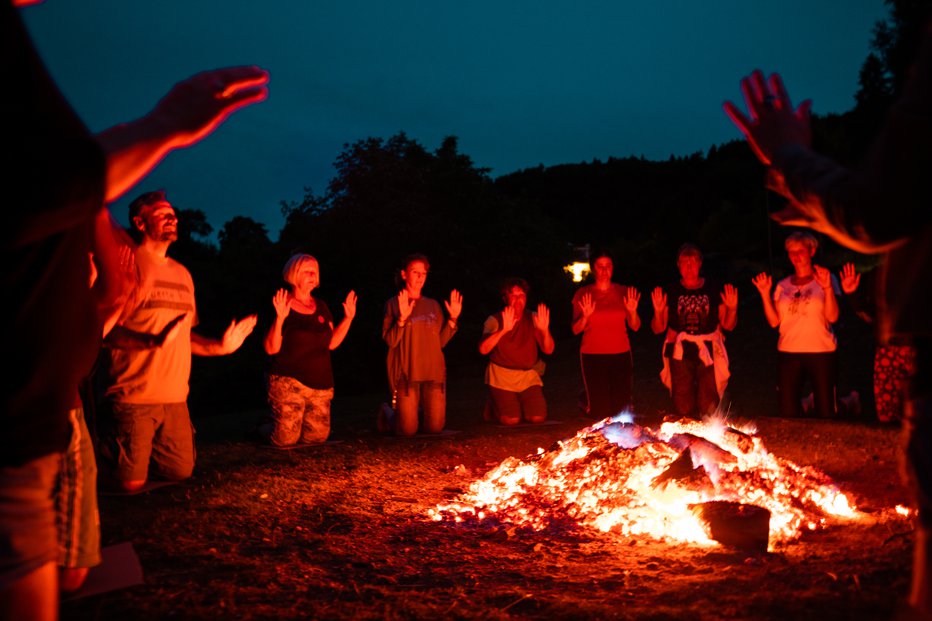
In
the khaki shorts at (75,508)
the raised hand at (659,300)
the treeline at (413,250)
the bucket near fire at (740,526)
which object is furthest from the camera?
the treeline at (413,250)

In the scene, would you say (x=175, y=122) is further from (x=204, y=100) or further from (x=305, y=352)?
(x=305, y=352)

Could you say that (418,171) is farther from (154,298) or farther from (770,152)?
(770,152)

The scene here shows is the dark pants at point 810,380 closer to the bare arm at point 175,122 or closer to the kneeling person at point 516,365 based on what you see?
the kneeling person at point 516,365

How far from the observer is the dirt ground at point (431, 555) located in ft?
10.5

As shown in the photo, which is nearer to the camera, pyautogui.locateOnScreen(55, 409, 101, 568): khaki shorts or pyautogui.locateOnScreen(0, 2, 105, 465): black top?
pyautogui.locateOnScreen(0, 2, 105, 465): black top

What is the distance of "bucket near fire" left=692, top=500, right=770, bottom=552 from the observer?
4.01 m

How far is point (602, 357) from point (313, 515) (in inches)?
171

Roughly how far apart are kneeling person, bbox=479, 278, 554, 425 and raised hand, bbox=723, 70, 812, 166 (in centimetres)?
654

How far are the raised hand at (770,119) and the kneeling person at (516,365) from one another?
654 centimetres

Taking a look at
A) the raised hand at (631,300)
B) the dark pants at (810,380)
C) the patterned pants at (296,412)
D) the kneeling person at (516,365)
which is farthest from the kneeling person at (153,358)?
the dark pants at (810,380)

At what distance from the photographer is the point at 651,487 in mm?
4883

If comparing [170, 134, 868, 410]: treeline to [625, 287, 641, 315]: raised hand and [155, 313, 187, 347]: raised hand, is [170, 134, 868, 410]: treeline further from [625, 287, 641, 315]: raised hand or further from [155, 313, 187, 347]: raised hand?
[155, 313, 187, 347]: raised hand

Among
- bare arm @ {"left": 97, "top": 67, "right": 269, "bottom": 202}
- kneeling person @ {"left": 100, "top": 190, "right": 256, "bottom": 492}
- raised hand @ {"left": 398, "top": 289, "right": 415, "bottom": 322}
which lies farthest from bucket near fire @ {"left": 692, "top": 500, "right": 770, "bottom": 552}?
raised hand @ {"left": 398, "top": 289, "right": 415, "bottom": 322}

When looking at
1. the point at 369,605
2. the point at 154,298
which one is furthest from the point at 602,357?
→ the point at 369,605
